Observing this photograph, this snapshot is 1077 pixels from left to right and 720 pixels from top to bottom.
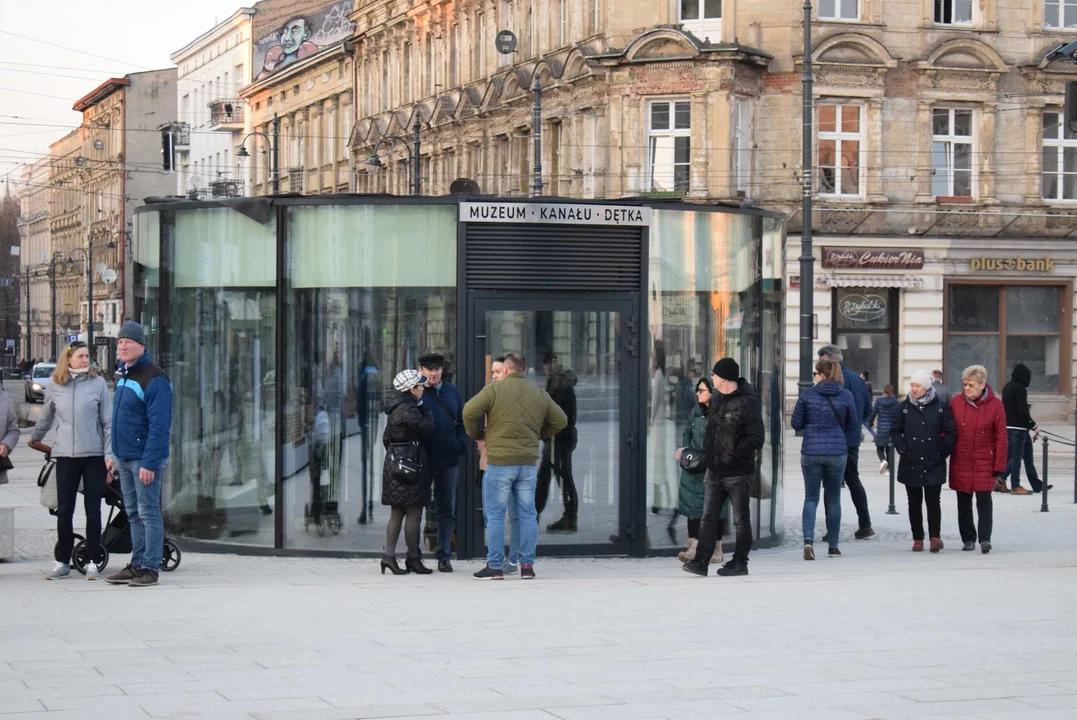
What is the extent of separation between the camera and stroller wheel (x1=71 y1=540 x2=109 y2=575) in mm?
12133

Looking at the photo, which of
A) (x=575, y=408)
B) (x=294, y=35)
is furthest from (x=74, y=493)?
(x=294, y=35)

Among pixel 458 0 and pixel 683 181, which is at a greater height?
pixel 458 0

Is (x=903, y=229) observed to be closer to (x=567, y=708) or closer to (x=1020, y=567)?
(x=1020, y=567)

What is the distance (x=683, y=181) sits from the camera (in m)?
41.1

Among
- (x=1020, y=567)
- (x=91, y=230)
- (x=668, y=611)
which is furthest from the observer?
(x=91, y=230)

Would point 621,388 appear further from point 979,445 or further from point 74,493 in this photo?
point 74,493

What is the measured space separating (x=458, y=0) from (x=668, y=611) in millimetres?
43716

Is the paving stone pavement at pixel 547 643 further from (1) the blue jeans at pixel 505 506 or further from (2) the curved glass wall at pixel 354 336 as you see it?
(2) the curved glass wall at pixel 354 336

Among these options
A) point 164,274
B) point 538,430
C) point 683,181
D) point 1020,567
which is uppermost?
point 683,181

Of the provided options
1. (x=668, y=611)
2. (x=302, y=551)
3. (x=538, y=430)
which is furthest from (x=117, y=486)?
(x=668, y=611)

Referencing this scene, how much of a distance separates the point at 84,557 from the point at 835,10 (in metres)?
32.6

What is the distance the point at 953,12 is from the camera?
42.2 meters

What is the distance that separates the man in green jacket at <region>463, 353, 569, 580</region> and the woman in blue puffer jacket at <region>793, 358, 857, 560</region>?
2.78 meters

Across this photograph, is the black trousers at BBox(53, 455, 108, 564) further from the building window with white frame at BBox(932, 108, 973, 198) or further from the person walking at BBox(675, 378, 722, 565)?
the building window with white frame at BBox(932, 108, 973, 198)
